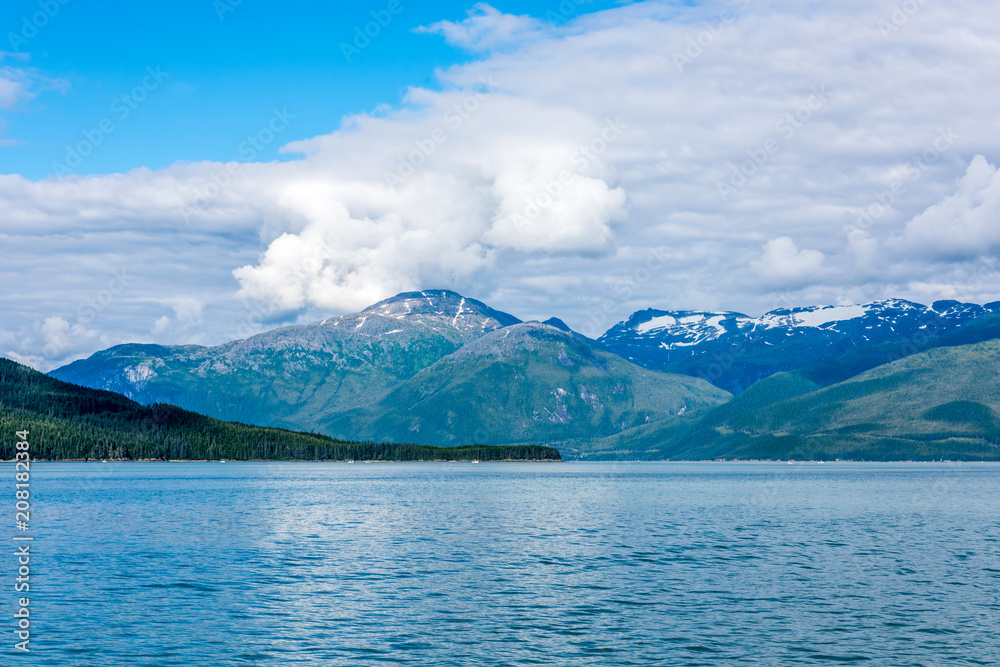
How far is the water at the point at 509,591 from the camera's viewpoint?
4897cm

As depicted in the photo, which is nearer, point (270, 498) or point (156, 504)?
point (156, 504)

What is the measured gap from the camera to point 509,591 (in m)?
67.4

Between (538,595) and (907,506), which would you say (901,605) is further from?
(907,506)

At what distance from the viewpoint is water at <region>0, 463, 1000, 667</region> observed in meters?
49.0

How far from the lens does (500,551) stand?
300ft

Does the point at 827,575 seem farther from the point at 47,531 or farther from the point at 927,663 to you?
the point at 47,531

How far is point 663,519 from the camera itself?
5217 inches

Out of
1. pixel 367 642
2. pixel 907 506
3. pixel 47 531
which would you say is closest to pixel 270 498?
pixel 47 531

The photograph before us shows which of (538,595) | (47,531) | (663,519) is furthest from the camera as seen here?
(663,519)

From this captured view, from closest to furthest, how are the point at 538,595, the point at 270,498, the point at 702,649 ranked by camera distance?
the point at 702,649 < the point at 538,595 < the point at 270,498

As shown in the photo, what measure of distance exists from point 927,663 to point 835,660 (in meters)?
4.63

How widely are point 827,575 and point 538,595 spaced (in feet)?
87.1

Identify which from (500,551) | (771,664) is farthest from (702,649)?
(500,551)

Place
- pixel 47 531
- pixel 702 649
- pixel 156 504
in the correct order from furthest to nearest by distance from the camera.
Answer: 1. pixel 156 504
2. pixel 47 531
3. pixel 702 649
